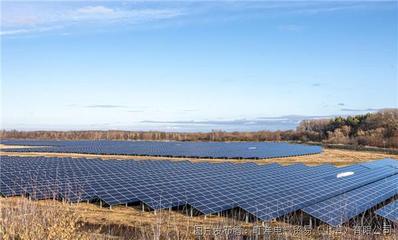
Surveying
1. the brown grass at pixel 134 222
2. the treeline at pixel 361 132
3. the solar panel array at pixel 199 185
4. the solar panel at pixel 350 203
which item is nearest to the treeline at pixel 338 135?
the treeline at pixel 361 132

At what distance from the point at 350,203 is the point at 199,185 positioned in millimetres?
7829

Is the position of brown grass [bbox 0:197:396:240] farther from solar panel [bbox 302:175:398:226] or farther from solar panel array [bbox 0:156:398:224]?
solar panel [bbox 302:175:398:226]

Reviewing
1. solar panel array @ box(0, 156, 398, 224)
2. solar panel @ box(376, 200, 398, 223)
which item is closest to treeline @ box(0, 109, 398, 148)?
solar panel array @ box(0, 156, 398, 224)

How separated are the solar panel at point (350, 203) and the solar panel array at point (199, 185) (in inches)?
6.1

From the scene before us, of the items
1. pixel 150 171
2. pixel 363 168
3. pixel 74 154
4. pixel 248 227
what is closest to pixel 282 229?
pixel 248 227

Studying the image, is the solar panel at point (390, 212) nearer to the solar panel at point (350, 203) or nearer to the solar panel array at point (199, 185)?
the solar panel at point (350, 203)

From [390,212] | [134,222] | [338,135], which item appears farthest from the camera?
[338,135]

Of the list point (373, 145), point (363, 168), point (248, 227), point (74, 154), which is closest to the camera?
point (248, 227)

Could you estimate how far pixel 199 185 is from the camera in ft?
70.4

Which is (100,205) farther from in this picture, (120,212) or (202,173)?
(202,173)

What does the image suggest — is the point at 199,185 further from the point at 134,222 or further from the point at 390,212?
the point at 390,212

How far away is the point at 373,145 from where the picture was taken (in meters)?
63.2

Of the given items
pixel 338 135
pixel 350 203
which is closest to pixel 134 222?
pixel 350 203

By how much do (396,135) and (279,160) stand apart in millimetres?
32491
